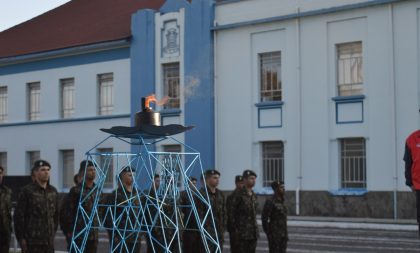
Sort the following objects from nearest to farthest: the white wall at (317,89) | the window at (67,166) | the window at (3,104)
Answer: the white wall at (317,89) < the window at (67,166) < the window at (3,104)

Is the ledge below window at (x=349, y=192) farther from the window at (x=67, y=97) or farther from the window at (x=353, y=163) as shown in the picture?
the window at (x=67, y=97)

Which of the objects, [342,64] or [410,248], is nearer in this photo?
[410,248]

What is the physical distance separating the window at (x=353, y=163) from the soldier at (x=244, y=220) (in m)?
15.9

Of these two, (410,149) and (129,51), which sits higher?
(129,51)

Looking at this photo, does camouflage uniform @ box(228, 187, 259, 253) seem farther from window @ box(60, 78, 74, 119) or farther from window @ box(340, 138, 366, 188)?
window @ box(60, 78, 74, 119)

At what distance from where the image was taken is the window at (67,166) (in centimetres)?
3683

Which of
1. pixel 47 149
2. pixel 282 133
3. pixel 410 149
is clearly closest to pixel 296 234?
pixel 282 133

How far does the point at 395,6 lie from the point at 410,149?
19.3m

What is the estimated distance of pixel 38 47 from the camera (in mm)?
38438

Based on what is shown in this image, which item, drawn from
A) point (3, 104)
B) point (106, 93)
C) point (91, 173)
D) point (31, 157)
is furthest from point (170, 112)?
point (91, 173)

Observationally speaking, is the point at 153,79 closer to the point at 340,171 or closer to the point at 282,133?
the point at 282,133

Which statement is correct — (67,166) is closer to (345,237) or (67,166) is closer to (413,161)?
(345,237)

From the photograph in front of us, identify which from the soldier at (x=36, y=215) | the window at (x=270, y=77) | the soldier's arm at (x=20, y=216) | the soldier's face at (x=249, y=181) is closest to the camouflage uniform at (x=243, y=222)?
the soldier's face at (x=249, y=181)

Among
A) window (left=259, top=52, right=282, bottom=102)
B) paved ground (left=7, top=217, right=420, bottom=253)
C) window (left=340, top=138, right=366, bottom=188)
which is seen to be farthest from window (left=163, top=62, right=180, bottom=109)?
paved ground (left=7, top=217, right=420, bottom=253)
